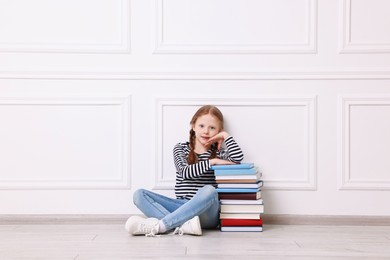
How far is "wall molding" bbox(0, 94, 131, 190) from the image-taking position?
127 inches

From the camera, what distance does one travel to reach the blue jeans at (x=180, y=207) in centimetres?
283

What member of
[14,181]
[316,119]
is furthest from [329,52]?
[14,181]

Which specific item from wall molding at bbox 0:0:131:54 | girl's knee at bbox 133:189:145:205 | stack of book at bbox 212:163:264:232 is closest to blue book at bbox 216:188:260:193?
stack of book at bbox 212:163:264:232

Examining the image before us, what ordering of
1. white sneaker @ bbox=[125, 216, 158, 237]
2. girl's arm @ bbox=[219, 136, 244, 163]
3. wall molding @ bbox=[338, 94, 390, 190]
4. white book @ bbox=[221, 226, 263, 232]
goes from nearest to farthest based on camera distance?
1. white sneaker @ bbox=[125, 216, 158, 237]
2. white book @ bbox=[221, 226, 263, 232]
3. girl's arm @ bbox=[219, 136, 244, 163]
4. wall molding @ bbox=[338, 94, 390, 190]

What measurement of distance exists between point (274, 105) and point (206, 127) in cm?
40

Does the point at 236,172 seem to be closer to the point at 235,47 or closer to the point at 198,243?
the point at 198,243

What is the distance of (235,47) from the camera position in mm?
3254

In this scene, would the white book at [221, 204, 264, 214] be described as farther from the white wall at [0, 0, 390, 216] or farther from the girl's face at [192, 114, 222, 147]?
the girl's face at [192, 114, 222, 147]

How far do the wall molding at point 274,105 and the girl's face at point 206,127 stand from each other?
0.41 feet

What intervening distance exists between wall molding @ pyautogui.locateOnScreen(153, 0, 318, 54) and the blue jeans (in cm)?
77

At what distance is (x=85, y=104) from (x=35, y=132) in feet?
1.01

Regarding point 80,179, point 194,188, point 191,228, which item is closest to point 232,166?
Result: point 194,188

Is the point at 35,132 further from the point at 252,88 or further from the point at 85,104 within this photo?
the point at 252,88

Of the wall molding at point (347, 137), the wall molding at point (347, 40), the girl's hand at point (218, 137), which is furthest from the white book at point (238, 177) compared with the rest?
the wall molding at point (347, 40)
